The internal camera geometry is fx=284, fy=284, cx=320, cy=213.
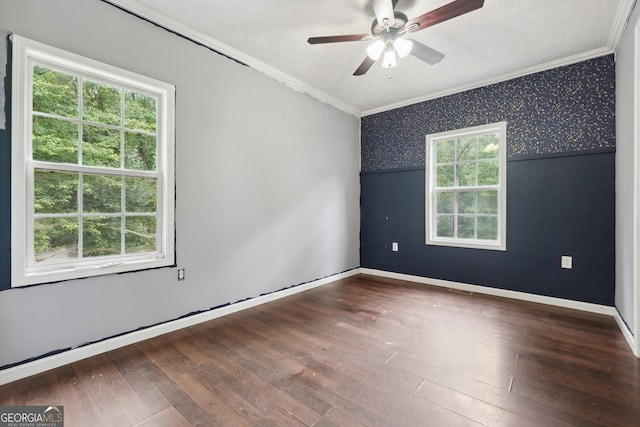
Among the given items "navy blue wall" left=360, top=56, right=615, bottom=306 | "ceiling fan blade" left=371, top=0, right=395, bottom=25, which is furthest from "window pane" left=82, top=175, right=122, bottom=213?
"navy blue wall" left=360, top=56, right=615, bottom=306

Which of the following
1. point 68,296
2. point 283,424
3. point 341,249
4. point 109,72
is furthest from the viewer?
point 341,249

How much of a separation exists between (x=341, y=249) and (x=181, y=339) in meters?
2.59

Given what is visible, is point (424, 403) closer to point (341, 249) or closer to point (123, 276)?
point (123, 276)

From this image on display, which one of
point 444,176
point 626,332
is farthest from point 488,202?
point 626,332

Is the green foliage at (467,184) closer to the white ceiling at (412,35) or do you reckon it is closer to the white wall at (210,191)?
the white ceiling at (412,35)

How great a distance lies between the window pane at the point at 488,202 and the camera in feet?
11.7

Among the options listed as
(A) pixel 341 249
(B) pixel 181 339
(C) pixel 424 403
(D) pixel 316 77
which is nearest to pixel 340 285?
(A) pixel 341 249

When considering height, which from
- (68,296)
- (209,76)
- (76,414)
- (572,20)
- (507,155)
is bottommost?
(76,414)

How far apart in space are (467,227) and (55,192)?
4.25 metres

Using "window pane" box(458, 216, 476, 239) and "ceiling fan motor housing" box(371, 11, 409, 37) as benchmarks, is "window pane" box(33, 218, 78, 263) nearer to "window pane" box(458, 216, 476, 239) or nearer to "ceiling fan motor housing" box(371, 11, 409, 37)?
"ceiling fan motor housing" box(371, 11, 409, 37)

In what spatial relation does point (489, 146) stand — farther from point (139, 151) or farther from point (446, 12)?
point (139, 151)

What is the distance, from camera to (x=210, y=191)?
2750 millimetres

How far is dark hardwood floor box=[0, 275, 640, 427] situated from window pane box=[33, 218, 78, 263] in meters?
0.75

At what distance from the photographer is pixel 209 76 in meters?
2.72
